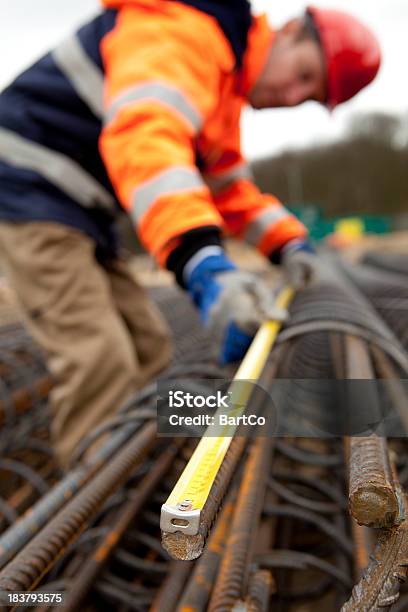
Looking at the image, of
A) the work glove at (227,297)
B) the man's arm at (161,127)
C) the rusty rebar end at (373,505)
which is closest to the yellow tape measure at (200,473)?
the rusty rebar end at (373,505)

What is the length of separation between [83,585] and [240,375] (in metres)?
0.65

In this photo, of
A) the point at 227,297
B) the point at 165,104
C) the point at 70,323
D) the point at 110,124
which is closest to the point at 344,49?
the point at 165,104

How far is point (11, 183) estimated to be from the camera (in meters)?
2.12

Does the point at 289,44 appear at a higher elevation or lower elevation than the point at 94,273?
higher

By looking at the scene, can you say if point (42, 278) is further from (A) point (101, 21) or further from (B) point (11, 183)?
(A) point (101, 21)

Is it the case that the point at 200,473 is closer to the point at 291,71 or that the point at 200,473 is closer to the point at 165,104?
the point at 165,104

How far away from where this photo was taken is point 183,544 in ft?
2.09

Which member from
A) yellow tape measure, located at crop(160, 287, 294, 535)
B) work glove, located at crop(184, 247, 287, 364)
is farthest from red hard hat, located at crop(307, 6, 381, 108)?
yellow tape measure, located at crop(160, 287, 294, 535)

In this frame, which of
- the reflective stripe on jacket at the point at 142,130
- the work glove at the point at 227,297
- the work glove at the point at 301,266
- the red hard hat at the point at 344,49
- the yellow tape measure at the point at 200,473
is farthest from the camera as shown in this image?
the work glove at the point at 301,266

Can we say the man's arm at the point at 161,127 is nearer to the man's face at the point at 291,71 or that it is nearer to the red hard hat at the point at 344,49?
the man's face at the point at 291,71

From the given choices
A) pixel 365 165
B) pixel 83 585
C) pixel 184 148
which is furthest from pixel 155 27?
pixel 365 165

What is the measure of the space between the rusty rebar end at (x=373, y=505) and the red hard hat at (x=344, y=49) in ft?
5.78

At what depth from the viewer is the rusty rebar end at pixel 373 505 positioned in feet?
2.20

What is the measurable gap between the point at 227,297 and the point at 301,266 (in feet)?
3.57
